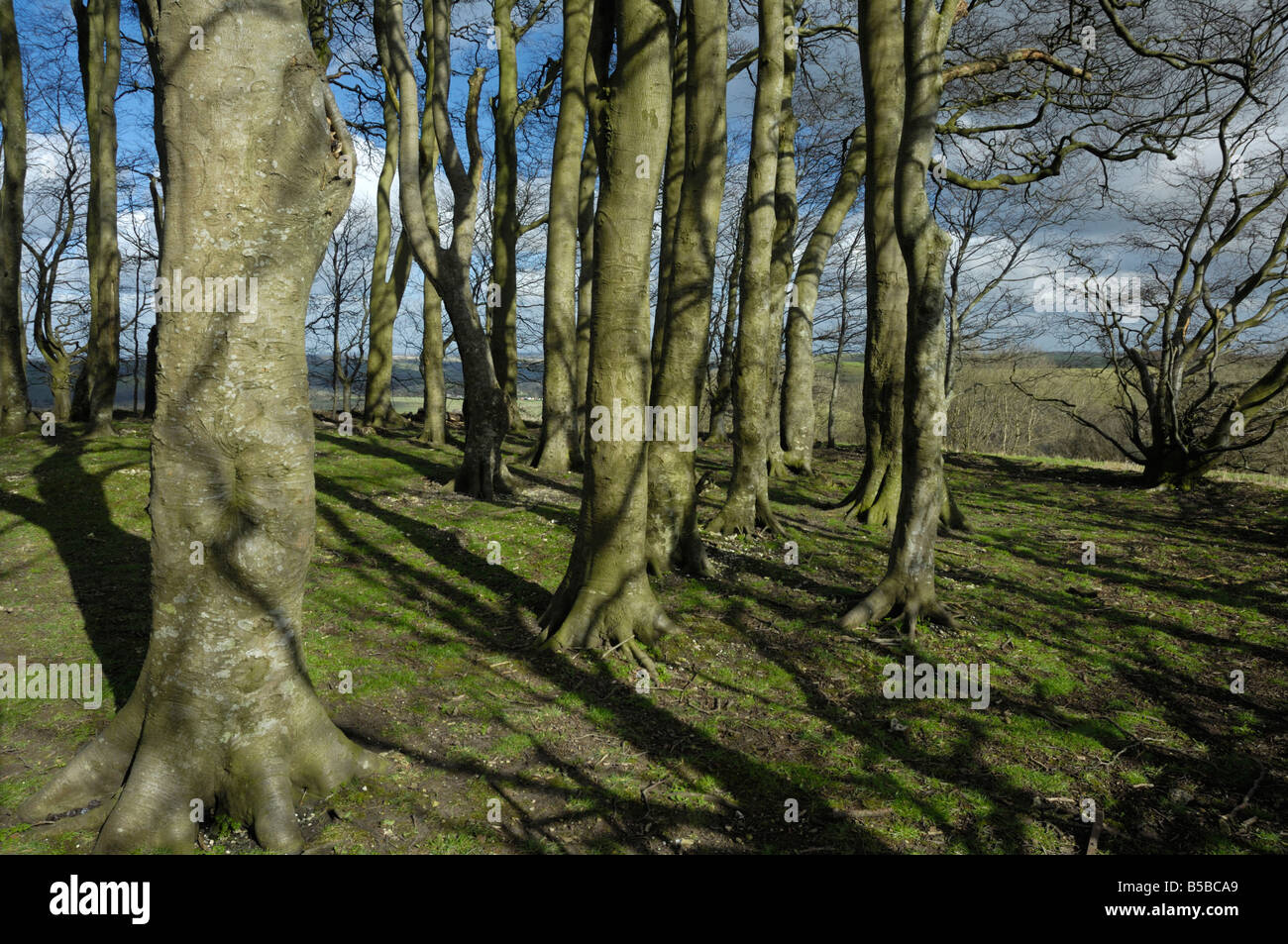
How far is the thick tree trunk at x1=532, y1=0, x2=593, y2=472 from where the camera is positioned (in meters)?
11.6

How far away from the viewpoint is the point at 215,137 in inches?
121

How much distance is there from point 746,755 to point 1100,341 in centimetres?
→ 1486

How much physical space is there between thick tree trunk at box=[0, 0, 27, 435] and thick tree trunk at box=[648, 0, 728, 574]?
11.4m

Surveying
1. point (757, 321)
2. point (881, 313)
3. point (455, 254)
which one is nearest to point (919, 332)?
point (757, 321)

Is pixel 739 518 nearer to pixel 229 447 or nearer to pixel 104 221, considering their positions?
pixel 229 447

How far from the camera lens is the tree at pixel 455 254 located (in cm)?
920

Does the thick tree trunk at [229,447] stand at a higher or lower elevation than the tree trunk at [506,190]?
lower

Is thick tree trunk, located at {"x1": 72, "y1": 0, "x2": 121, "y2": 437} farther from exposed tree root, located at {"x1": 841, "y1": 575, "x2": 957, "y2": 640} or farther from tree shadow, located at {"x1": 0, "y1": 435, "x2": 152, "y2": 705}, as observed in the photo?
exposed tree root, located at {"x1": 841, "y1": 575, "x2": 957, "y2": 640}

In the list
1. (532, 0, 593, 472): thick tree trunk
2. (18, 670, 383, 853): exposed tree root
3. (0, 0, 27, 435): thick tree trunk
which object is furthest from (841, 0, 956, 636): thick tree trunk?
(0, 0, 27, 435): thick tree trunk

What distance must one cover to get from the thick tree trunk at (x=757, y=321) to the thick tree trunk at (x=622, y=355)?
9.82ft

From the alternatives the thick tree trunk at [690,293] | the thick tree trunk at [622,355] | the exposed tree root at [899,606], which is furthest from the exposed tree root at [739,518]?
the thick tree trunk at [622,355]

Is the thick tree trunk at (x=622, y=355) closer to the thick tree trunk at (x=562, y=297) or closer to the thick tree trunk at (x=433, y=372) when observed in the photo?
the thick tree trunk at (x=562, y=297)

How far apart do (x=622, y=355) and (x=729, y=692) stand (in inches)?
103
